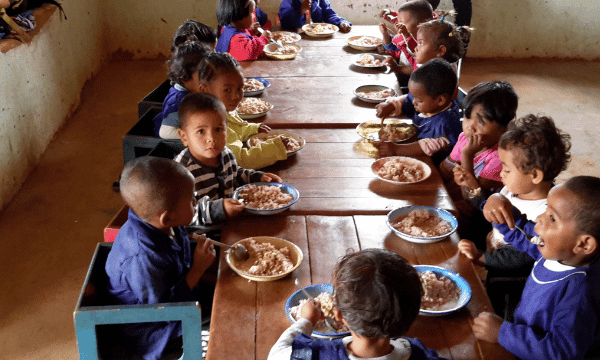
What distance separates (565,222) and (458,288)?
15.6 inches

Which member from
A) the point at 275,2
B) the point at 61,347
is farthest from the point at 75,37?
the point at 61,347

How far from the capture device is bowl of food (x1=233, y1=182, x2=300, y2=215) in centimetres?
226

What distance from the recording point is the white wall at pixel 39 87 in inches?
164

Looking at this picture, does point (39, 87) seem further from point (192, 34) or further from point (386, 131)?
point (386, 131)

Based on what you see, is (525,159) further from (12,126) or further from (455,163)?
(12,126)

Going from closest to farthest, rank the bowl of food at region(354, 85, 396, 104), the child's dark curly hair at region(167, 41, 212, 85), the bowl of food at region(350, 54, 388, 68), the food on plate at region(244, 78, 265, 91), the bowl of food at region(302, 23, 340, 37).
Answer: the child's dark curly hair at region(167, 41, 212, 85) → the bowl of food at region(354, 85, 396, 104) → the food on plate at region(244, 78, 265, 91) → the bowl of food at region(350, 54, 388, 68) → the bowl of food at region(302, 23, 340, 37)

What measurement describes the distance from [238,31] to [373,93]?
133cm

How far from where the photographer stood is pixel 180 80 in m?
3.23

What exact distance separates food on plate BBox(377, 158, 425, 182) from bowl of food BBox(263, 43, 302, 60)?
2.11 metres

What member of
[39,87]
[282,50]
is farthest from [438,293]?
[39,87]

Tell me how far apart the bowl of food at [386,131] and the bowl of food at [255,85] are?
83 centimetres

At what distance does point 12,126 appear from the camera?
4234 millimetres

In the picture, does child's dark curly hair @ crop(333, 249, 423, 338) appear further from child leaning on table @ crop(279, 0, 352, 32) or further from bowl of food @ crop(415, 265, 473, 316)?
child leaning on table @ crop(279, 0, 352, 32)

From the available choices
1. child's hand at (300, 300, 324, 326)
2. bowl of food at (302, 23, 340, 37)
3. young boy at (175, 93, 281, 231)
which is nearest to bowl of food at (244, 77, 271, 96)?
young boy at (175, 93, 281, 231)
